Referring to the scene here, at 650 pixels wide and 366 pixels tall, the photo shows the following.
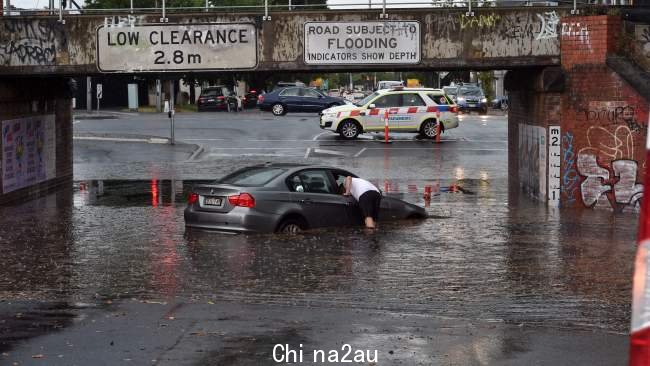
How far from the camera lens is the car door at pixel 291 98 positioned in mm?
52844

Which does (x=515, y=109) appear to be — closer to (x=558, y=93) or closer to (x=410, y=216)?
(x=558, y=93)

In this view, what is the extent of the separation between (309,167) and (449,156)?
18.4 m

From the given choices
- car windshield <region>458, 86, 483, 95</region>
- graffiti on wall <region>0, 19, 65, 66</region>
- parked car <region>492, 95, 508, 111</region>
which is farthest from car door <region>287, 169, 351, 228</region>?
parked car <region>492, 95, 508, 111</region>

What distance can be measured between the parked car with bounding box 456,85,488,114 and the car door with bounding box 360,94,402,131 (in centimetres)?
1952

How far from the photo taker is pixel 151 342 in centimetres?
890

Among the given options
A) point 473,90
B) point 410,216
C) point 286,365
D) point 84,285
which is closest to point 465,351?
point 286,365

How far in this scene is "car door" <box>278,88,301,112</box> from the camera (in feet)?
173

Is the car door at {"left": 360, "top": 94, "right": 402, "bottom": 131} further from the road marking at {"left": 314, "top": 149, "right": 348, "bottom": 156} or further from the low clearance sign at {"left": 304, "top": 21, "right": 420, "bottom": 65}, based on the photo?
the low clearance sign at {"left": 304, "top": 21, "right": 420, "bottom": 65}

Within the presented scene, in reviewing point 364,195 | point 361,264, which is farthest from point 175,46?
point 361,264

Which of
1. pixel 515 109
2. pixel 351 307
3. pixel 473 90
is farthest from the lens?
pixel 473 90

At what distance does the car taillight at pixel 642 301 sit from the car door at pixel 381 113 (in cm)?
3595

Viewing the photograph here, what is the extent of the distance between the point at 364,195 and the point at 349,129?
2249 cm

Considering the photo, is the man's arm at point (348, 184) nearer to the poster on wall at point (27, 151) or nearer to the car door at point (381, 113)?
the poster on wall at point (27, 151)

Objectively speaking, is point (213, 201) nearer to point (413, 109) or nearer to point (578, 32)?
point (578, 32)
